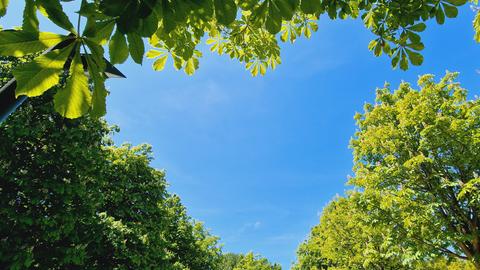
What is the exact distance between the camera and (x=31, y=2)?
4.38ft

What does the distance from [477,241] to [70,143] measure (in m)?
17.9

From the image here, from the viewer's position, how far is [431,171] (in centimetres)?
1560

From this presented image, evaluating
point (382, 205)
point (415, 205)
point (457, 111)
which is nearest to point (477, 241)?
point (415, 205)

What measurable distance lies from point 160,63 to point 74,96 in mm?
2090

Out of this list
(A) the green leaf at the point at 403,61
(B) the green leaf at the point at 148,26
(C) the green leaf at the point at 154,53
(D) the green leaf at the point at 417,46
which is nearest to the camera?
(B) the green leaf at the point at 148,26

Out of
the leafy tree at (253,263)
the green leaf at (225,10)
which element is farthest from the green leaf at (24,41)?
the leafy tree at (253,263)

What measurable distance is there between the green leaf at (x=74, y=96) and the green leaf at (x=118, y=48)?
131mm

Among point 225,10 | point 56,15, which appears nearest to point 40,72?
point 56,15

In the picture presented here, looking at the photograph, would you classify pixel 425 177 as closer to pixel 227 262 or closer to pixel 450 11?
pixel 450 11

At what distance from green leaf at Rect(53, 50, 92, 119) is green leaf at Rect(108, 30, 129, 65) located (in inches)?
5.1

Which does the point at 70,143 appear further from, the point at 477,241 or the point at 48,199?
the point at 477,241

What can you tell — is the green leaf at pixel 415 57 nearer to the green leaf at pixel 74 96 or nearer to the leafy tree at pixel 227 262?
the green leaf at pixel 74 96

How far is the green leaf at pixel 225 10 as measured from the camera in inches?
58.1

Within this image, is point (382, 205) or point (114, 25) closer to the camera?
point (114, 25)
